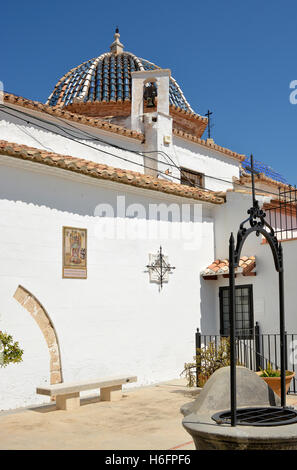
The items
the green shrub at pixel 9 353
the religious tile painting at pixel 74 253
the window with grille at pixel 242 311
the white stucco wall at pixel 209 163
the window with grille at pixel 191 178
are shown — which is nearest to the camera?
the green shrub at pixel 9 353

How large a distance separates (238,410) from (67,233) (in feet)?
18.4

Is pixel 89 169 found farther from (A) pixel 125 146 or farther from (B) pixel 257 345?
(B) pixel 257 345

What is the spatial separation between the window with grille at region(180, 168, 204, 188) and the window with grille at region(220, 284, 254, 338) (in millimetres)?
4248

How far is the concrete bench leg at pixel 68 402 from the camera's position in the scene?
8414 mm

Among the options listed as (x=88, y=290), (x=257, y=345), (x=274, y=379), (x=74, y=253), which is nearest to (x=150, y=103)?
(x=74, y=253)

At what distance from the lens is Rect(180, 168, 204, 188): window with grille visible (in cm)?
1593

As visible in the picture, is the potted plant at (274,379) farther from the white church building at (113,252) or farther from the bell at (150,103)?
the bell at (150,103)

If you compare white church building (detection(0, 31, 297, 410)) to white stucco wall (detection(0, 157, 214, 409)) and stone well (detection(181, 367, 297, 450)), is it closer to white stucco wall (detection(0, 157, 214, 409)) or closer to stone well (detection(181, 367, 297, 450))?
white stucco wall (detection(0, 157, 214, 409))

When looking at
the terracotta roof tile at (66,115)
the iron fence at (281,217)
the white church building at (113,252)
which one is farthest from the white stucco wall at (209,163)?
the iron fence at (281,217)

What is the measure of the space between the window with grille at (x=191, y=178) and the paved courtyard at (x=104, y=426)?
7.92 meters

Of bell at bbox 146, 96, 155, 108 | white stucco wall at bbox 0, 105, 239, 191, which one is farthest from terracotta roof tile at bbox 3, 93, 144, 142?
bell at bbox 146, 96, 155, 108

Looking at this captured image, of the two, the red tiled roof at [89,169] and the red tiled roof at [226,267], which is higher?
the red tiled roof at [89,169]

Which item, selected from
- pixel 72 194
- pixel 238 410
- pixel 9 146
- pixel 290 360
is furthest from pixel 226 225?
A: pixel 238 410

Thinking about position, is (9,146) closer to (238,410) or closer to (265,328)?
(238,410)
